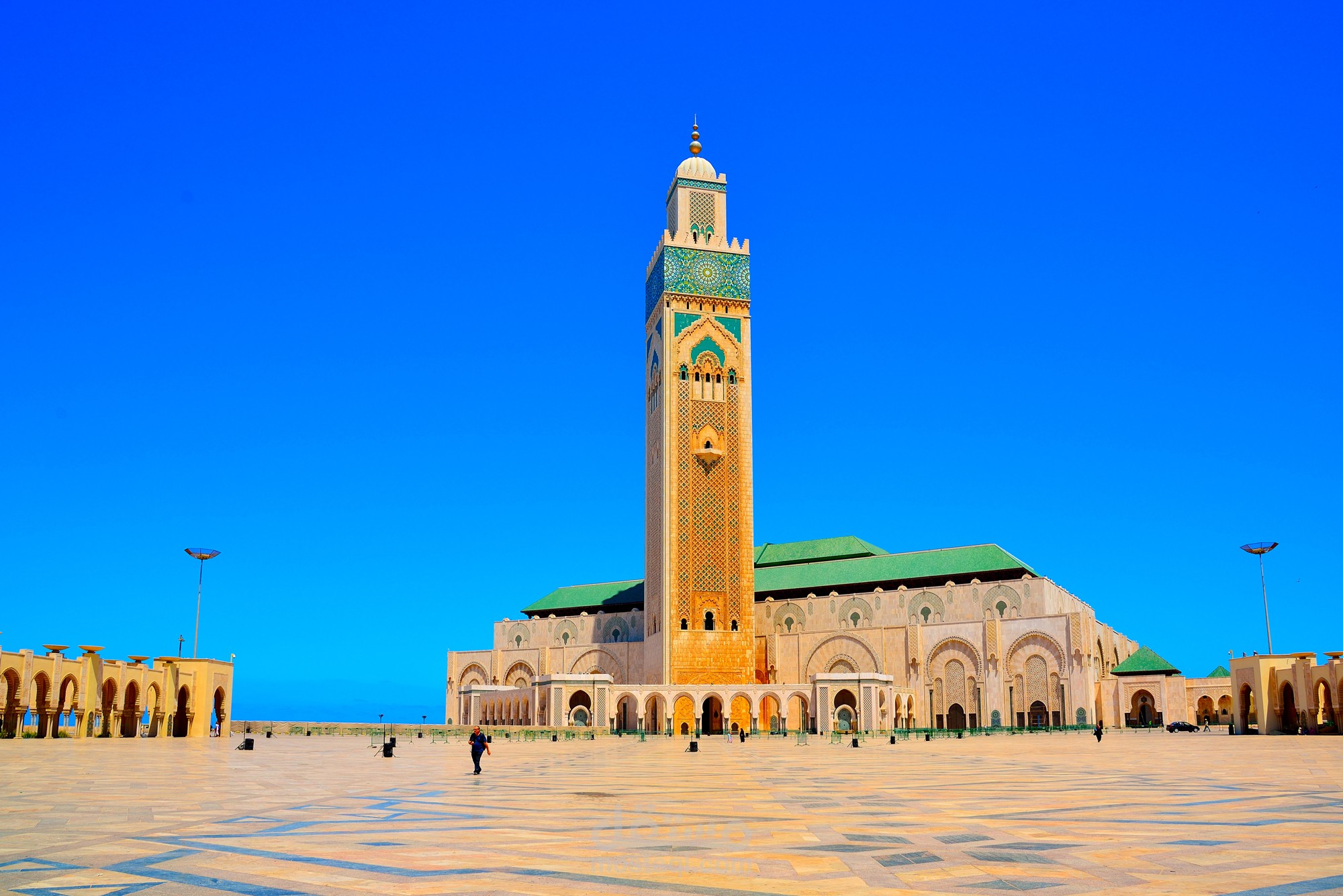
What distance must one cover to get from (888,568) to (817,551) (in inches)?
264

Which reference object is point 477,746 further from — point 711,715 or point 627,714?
point 711,715

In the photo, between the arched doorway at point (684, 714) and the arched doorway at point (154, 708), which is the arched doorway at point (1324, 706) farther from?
the arched doorway at point (154, 708)

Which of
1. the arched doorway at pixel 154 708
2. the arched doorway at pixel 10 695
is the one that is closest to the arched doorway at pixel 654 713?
the arched doorway at pixel 154 708

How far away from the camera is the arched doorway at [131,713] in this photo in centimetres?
4134

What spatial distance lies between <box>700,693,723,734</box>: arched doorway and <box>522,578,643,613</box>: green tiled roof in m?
13.3

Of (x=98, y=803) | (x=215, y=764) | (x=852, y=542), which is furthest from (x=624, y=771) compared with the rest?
(x=852, y=542)

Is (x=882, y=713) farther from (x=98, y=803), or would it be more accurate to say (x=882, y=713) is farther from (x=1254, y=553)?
(x=98, y=803)

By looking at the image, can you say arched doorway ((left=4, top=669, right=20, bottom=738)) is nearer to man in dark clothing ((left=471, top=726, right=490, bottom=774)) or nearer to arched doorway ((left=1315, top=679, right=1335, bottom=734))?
man in dark clothing ((left=471, top=726, right=490, bottom=774))

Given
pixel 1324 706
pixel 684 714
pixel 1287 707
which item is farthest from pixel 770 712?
pixel 1324 706

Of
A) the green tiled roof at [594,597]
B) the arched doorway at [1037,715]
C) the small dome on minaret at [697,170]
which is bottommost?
the arched doorway at [1037,715]

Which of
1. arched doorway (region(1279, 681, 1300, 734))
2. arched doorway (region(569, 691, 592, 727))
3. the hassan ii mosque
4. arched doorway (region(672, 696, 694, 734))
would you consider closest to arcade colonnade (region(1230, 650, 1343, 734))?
arched doorway (region(1279, 681, 1300, 734))

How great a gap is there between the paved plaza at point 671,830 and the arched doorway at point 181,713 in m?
23.9

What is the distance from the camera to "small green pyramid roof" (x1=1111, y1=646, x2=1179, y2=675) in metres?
62.4

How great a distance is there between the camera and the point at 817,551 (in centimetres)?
7681
